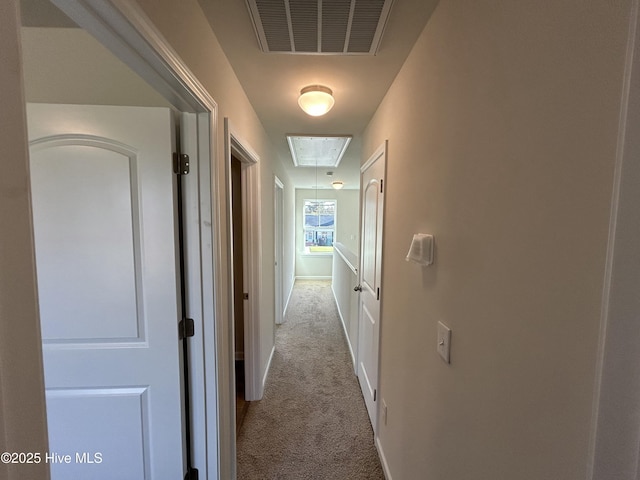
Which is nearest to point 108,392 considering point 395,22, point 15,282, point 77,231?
point 77,231

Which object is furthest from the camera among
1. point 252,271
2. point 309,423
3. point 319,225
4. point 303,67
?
point 319,225

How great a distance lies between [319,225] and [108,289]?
6.13 meters

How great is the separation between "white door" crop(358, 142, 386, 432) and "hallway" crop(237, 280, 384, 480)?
0.20m

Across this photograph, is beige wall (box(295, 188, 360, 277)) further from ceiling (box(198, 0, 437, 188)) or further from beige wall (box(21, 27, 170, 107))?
beige wall (box(21, 27, 170, 107))

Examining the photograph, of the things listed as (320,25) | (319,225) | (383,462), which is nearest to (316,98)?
(320,25)

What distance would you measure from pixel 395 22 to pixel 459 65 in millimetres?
442

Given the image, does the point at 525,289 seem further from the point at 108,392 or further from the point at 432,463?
the point at 108,392

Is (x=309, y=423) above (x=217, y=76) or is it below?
below

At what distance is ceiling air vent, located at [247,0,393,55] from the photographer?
1.03 m

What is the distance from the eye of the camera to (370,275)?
2195 millimetres

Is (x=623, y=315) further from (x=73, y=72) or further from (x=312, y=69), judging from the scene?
(x=73, y=72)

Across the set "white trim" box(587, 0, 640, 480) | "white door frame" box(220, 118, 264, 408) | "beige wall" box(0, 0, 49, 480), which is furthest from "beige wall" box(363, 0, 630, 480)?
"white door frame" box(220, 118, 264, 408)

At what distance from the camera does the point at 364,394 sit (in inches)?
93.0

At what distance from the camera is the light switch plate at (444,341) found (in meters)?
0.94
